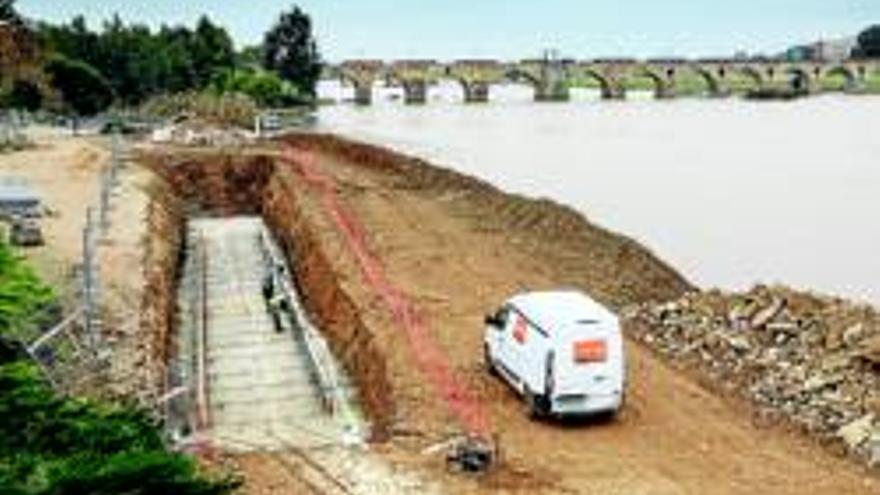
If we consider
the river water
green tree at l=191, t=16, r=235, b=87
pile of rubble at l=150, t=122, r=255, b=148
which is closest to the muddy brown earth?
pile of rubble at l=150, t=122, r=255, b=148

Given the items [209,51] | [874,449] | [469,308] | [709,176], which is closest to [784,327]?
[469,308]

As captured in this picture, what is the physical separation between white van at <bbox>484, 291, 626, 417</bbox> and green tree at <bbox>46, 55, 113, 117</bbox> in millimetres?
83247

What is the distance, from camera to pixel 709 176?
339 ft

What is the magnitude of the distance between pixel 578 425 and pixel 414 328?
8.53 metres

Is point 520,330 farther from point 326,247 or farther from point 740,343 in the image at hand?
point 326,247

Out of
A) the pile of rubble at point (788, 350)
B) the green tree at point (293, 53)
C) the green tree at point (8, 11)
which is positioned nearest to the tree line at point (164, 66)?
the green tree at point (293, 53)

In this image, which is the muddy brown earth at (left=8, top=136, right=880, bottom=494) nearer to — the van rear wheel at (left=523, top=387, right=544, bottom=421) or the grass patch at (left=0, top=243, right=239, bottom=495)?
the van rear wheel at (left=523, top=387, right=544, bottom=421)

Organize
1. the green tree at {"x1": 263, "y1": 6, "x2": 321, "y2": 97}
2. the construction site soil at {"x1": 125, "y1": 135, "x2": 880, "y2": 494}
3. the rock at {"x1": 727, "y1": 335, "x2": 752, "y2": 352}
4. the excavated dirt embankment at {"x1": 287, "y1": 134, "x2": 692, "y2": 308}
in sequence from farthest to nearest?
1. the green tree at {"x1": 263, "y1": 6, "x2": 321, "y2": 97}
2. the excavated dirt embankment at {"x1": 287, "y1": 134, "x2": 692, "y2": 308}
3. the rock at {"x1": 727, "y1": 335, "x2": 752, "y2": 352}
4. the construction site soil at {"x1": 125, "y1": 135, "x2": 880, "y2": 494}

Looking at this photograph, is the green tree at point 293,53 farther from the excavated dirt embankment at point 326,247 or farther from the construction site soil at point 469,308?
the construction site soil at point 469,308

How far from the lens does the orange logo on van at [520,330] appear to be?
34469 millimetres

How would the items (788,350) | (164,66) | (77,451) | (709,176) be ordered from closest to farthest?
(77,451) < (788,350) < (709,176) < (164,66)

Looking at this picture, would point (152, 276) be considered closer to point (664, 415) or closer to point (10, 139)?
point (664, 415)

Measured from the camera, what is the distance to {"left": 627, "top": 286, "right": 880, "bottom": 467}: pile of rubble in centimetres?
3631

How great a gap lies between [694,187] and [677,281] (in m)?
41.3
